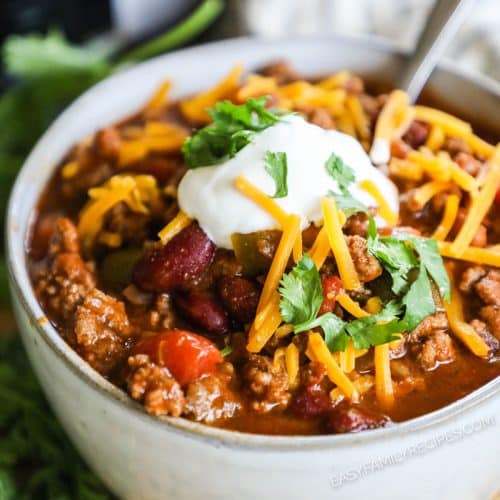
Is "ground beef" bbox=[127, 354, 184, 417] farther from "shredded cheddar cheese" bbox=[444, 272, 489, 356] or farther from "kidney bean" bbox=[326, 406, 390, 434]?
"shredded cheddar cheese" bbox=[444, 272, 489, 356]

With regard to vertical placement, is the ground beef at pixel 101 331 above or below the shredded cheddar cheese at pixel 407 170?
below

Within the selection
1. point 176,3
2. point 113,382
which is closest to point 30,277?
point 113,382

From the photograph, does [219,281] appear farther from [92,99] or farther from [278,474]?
[92,99]

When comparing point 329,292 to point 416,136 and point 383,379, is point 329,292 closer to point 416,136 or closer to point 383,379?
point 383,379

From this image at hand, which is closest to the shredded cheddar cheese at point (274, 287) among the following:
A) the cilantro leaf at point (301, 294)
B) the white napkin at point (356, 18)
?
the cilantro leaf at point (301, 294)

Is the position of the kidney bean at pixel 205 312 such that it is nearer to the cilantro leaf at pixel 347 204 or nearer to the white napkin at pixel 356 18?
the cilantro leaf at pixel 347 204
